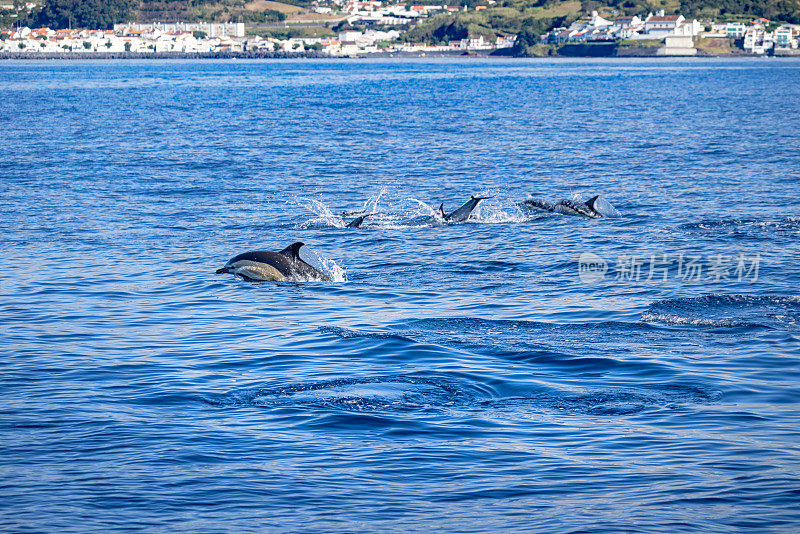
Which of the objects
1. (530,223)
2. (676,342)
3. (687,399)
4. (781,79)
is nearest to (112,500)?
(687,399)

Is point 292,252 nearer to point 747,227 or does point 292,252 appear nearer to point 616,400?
point 616,400

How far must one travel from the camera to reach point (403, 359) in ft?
48.4

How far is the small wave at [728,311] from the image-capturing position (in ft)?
54.4

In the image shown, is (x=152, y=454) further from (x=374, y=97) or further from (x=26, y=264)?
(x=374, y=97)

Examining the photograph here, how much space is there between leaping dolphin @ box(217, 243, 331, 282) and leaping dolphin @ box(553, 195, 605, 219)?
36.4 feet

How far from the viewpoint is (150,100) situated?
103 meters

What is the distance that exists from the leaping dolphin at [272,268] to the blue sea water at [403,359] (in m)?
0.33

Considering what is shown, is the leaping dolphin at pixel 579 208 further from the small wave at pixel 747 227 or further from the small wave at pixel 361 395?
the small wave at pixel 361 395

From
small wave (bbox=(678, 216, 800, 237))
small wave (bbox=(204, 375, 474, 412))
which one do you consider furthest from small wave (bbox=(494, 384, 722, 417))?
small wave (bbox=(678, 216, 800, 237))

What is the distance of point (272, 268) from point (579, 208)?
12.0m

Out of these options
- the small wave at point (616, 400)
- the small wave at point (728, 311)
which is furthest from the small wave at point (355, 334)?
the small wave at point (728, 311)

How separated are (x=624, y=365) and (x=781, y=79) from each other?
483 ft

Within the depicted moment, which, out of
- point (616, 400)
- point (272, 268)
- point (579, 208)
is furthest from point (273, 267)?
point (579, 208)

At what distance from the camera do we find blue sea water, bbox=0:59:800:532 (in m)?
9.96
